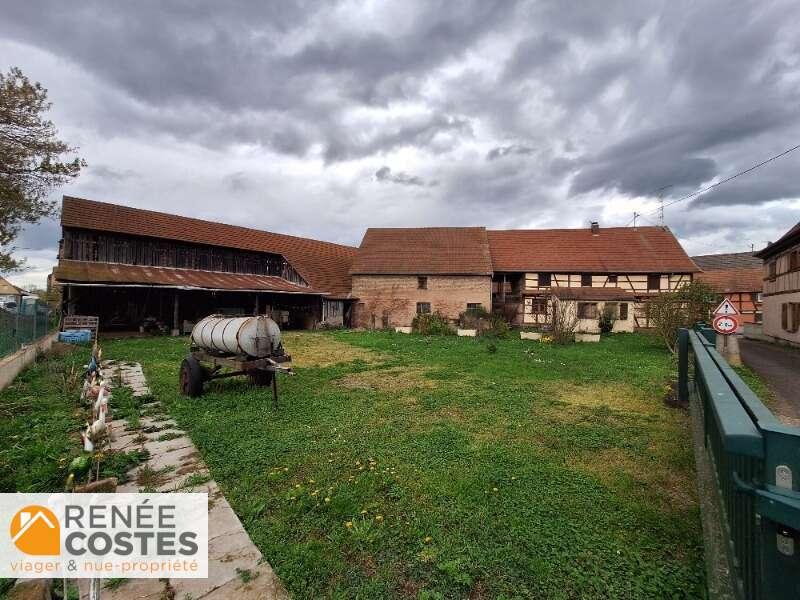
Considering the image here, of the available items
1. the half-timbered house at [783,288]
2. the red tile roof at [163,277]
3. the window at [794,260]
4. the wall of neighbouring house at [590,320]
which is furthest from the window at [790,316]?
the red tile roof at [163,277]

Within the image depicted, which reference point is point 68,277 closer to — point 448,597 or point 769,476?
point 448,597

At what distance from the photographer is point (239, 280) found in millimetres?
25547

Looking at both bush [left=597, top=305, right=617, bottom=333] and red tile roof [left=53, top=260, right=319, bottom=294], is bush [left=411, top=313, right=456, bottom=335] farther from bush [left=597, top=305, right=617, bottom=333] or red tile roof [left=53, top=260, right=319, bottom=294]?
bush [left=597, top=305, right=617, bottom=333]

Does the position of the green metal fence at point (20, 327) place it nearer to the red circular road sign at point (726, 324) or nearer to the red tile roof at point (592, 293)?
the red circular road sign at point (726, 324)

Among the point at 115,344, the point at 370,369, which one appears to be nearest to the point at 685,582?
the point at 370,369

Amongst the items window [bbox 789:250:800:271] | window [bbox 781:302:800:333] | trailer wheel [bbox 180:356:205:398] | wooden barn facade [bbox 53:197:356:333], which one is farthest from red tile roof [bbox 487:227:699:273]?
trailer wheel [bbox 180:356:205:398]

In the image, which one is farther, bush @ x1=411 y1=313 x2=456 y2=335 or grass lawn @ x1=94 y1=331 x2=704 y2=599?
bush @ x1=411 y1=313 x2=456 y2=335

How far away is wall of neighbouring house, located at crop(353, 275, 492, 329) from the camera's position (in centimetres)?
2738

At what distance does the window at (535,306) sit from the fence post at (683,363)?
65.8ft

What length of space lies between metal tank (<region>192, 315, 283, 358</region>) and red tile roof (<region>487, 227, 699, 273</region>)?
76.8ft

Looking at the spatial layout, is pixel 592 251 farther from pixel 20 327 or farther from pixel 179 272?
pixel 20 327

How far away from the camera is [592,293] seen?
25641 mm

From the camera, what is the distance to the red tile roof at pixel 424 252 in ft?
92.1

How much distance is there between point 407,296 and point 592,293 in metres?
13.0
